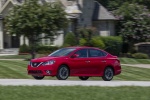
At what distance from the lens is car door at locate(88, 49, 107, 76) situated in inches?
874

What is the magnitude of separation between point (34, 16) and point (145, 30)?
21296mm

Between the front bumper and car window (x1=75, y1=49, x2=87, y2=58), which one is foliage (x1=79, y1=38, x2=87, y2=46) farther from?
the front bumper

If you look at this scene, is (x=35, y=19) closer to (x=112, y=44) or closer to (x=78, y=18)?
(x=78, y=18)

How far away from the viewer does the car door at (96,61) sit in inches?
874

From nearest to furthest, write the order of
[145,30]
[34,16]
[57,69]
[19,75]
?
[57,69] < [19,75] < [34,16] < [145,30]

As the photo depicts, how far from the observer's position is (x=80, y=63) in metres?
21.8

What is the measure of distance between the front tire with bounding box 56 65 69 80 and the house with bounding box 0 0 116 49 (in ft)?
85.5

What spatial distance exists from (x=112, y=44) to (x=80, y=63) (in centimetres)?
2928

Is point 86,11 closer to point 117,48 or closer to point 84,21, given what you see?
point 84,21

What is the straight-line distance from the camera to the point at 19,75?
86.3 feet

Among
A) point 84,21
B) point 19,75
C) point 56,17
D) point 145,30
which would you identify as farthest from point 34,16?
point 145,30
